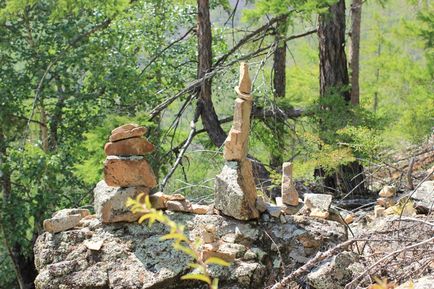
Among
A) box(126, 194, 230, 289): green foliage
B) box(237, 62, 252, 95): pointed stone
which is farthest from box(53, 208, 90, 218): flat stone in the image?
box(126, 194, 230, 289): green foliage

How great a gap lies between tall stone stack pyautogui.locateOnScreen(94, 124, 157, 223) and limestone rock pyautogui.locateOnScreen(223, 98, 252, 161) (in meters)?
0.64

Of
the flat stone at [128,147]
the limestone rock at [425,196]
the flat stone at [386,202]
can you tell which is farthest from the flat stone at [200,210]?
the flat stone at [386,202]

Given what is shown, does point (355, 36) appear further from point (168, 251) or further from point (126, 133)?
point (168, 251)

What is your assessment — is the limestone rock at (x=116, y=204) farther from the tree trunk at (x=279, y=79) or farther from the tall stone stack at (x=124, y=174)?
the tree trunk at (x=279, y=79)

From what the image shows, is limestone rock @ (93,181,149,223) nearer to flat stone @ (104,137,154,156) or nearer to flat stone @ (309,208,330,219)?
flat stone @ (104,137,154,156)

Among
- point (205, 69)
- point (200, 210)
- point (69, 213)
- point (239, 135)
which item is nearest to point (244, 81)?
point (239, 135)

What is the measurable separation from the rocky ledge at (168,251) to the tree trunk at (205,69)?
3885mm

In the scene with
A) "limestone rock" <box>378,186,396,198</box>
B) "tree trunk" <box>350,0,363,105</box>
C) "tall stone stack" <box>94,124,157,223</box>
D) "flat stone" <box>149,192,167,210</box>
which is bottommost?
"limestone rock" <box>378,186,396,198</box>

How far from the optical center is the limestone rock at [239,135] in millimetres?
5723

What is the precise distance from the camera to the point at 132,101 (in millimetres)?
10961

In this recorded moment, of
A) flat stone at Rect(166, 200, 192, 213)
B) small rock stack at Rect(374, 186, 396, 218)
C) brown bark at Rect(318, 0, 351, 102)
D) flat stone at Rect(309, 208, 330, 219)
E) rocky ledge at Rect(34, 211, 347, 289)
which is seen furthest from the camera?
brown bark at Rect(318, 0, 351, 102)

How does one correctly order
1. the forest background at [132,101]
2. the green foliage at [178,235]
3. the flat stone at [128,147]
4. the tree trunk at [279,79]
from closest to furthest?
the green foliage at [178,235] < the flat stone at [128,147] < the forest background at [132,101] < the tree trunk at [279,79]

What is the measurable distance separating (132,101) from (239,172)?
5468 mm

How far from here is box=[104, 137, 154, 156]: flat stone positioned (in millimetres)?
5793
